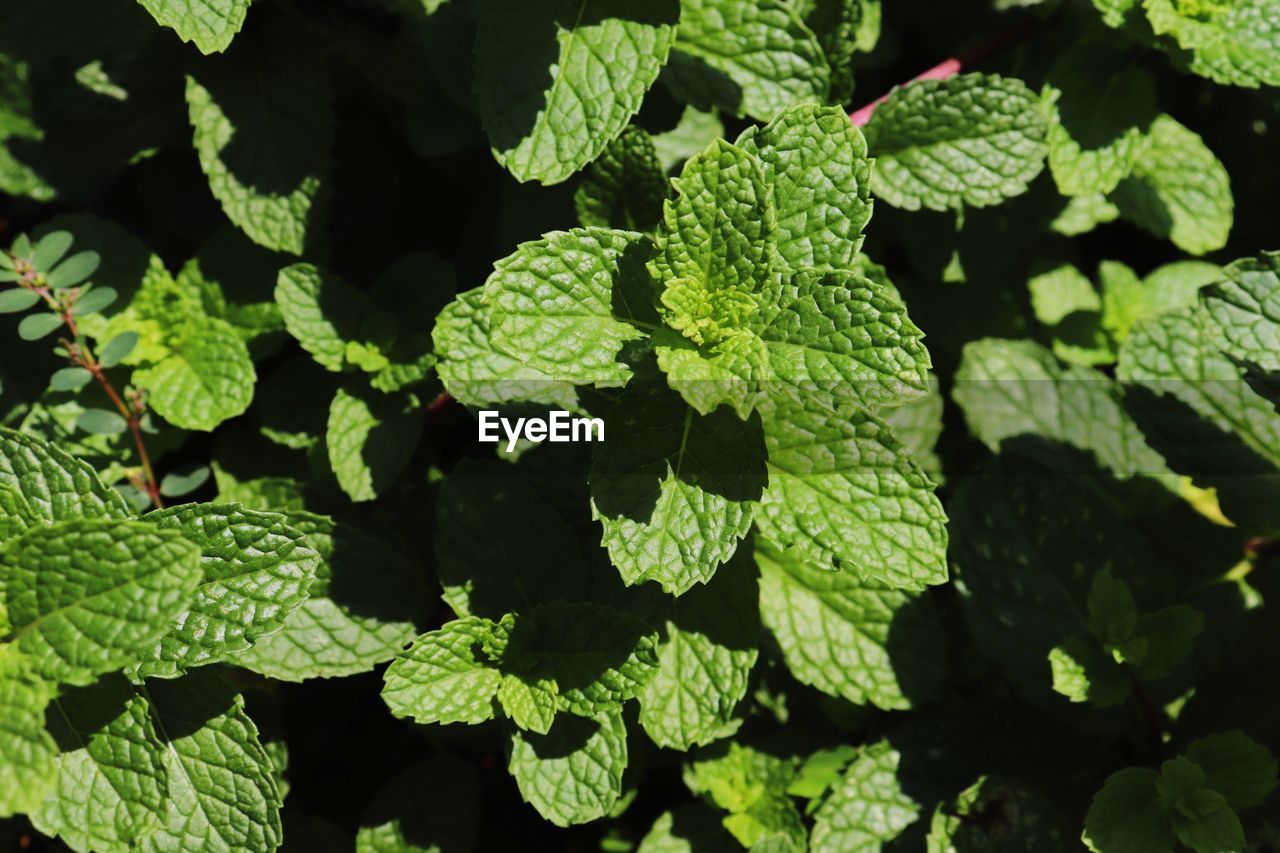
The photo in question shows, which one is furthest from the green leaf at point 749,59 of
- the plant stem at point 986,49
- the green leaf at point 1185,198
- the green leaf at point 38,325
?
the green leaf at point 38,325

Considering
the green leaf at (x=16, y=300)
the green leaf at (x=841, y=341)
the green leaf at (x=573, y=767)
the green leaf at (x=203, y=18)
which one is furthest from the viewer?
the green leaf at (x=16, y=300)

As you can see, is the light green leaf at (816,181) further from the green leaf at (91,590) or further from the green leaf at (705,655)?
the green leaf at (91,590)

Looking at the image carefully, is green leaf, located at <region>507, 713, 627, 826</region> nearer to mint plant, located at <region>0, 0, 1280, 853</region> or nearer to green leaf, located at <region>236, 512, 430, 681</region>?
mint plant, located at <region>0, 0, 1280, 853</region>

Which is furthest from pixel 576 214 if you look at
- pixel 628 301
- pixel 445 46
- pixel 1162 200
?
pixel 1162 200

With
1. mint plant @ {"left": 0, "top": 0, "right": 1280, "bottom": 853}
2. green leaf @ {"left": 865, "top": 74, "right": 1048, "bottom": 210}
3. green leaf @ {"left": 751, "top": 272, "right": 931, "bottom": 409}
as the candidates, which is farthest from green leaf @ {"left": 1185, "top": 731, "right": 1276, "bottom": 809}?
green leaf @ {"left": 865, "top": 74, "right": 1048, "bottom": 210}

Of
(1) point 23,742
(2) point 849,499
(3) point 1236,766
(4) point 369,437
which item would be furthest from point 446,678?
(3) point 1236,766

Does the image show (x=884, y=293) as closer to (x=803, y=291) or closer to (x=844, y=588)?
(x=803, y=291)

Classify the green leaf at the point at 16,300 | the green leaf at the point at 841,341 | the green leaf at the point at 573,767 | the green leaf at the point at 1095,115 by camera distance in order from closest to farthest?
the green leaf at the point at 841,341, the green leaf at the point at 573,767, the green leaf at the point at 16,300, the green leaf at the point at 1095,115
